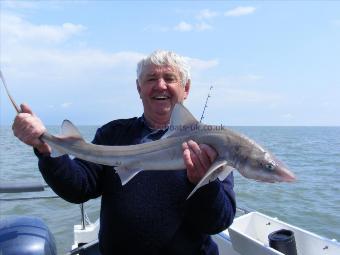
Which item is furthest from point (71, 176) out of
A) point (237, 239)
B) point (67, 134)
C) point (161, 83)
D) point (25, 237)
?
point (237, 239)

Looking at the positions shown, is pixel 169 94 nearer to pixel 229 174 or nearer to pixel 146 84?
pixel 146 84

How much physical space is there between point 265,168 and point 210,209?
20.3 inches

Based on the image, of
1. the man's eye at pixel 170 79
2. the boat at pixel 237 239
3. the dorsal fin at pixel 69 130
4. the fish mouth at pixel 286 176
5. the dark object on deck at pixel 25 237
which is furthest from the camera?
the boat at pixel 237 239

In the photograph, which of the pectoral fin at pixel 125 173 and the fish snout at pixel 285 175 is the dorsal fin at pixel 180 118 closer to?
the pectoral fin at pixel 125 173

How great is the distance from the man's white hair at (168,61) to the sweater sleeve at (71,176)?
0.95 m

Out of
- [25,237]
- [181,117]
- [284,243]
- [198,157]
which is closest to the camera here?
[198,157]

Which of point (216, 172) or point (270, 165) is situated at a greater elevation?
point (270, 165)

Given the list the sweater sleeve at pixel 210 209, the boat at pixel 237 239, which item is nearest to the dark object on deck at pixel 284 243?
the boat at pixel 237 239

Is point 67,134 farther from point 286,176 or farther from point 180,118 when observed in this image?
point 286,176

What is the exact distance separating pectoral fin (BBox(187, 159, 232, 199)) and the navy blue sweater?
0.07m

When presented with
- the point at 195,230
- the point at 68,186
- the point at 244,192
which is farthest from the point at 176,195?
the point at 244,192

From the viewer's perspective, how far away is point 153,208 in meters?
3.13

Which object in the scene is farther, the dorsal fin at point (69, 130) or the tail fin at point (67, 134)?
the dorsal fin at point (69, 130)

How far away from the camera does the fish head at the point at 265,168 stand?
→ 276 centimetres
